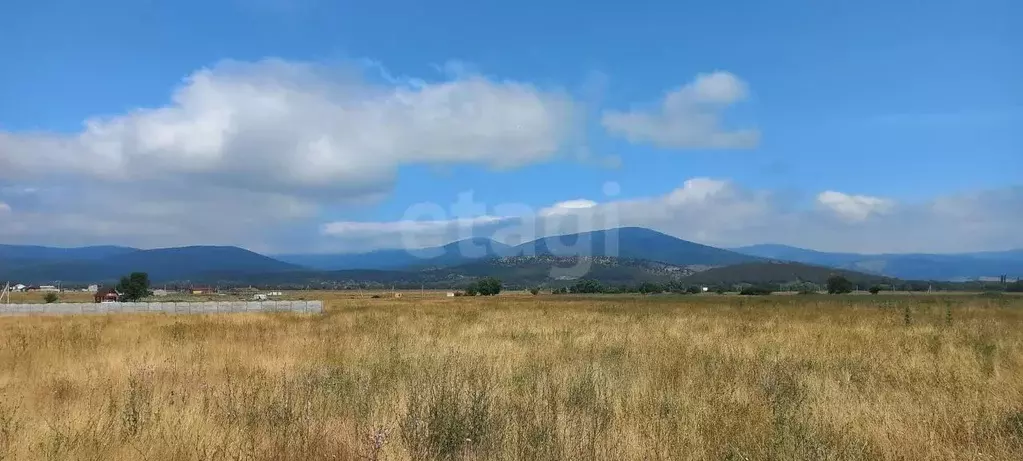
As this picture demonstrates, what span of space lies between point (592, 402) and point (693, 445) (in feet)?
5.76

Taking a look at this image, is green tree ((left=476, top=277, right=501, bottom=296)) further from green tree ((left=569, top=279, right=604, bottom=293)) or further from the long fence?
the long fence

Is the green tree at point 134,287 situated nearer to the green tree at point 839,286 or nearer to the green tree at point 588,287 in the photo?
the green tree at point 588,287

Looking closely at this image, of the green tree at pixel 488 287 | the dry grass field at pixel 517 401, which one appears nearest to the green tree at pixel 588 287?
the green tree at pixel 488 287

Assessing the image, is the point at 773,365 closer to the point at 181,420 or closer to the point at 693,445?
the point at 693,445

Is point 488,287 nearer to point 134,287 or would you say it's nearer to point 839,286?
point 134,287

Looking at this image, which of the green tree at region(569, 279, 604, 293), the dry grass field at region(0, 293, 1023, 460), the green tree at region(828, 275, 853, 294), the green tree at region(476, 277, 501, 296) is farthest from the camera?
the green tree at region(569, 279, 604, 293)

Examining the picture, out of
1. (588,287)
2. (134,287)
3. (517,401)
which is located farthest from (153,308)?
(588,287)

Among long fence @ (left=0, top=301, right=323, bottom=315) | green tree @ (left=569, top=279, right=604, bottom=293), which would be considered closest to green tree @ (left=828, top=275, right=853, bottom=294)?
green tree @ (left=569, top=279, right=604, bottom=293)

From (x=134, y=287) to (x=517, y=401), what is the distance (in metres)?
96.8

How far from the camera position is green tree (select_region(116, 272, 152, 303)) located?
86.2 meters

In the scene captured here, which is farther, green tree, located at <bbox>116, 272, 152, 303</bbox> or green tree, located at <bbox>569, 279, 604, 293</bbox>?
green tree, located at <bbox>569, 279, 604, 293</bbox>

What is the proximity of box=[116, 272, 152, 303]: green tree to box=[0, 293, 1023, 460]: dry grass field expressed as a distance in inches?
3315

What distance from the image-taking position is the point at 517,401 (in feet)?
23.5

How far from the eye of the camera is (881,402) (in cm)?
720
